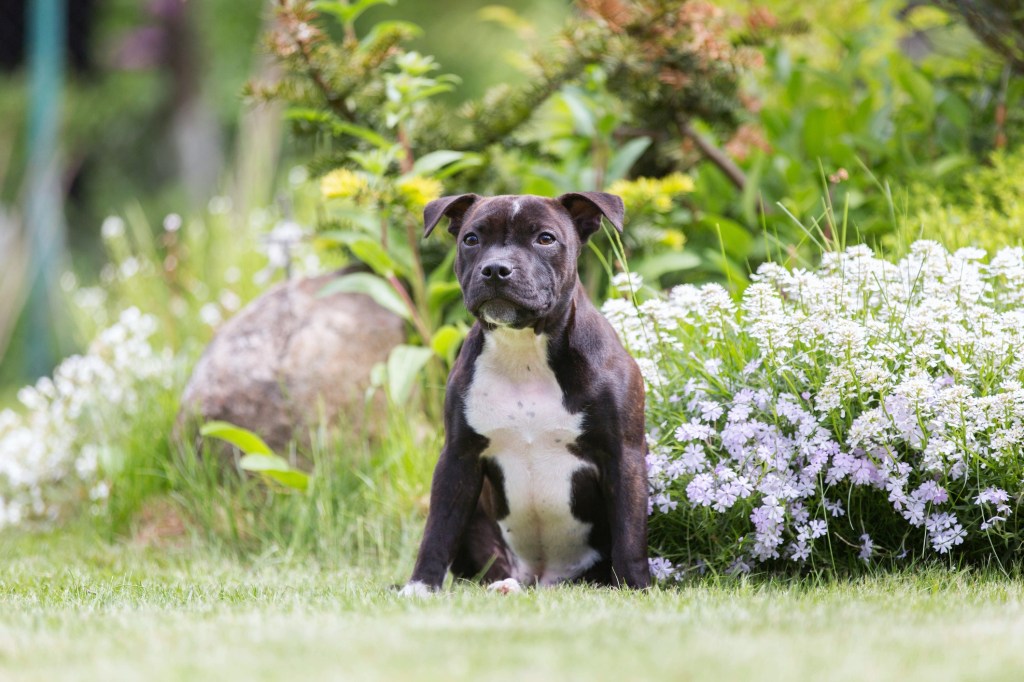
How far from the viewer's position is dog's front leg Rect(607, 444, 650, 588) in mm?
3596

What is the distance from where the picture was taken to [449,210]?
4020 mm

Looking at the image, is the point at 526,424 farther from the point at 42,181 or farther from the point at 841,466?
the point at 42,181

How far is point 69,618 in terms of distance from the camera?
117 inches

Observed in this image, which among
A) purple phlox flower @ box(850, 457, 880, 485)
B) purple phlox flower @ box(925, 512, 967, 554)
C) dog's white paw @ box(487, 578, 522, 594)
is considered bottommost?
dog's white paw @ box(487, 578, 522, 594)

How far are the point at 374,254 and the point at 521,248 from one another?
1.71 metres

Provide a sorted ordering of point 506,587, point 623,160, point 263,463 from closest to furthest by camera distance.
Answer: point 506,587
point 263,463
point 623,160

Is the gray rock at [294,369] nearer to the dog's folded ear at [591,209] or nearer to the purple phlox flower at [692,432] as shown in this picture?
the dog's folded ear at [591,209]

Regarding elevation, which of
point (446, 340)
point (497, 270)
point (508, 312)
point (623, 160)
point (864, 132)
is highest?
point (864, 132)

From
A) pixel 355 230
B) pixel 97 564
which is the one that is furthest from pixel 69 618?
pixel 355 230

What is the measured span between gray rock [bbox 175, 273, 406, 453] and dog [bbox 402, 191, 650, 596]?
1.57m

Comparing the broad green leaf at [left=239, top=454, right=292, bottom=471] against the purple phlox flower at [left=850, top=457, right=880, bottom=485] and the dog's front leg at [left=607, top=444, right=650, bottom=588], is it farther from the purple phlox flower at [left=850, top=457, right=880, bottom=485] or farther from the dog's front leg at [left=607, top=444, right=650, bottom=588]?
the purple phlox flower at [left=850, top=457, right=880, bottom=485]

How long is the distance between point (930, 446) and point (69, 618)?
8.04 ft

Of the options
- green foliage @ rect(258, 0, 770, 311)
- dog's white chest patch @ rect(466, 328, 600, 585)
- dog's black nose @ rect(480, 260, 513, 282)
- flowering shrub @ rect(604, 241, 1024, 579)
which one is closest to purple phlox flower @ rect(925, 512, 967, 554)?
flowering shrub @ rect(604, 241, 1024, 579)

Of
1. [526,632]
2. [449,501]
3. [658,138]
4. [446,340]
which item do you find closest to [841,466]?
[449,501]
